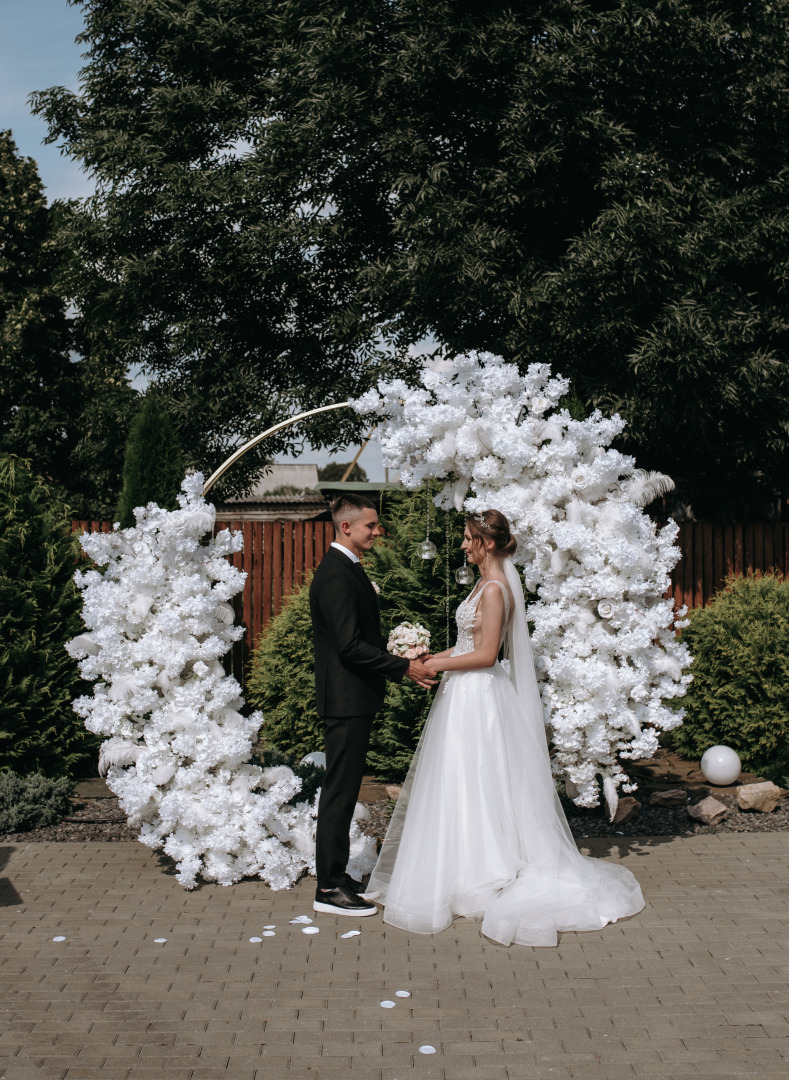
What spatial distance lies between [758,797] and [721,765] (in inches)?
19.1

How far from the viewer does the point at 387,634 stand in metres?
8.23

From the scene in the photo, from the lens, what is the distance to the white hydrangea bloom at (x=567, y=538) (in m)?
5.89

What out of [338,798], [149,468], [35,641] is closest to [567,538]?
[338,798]

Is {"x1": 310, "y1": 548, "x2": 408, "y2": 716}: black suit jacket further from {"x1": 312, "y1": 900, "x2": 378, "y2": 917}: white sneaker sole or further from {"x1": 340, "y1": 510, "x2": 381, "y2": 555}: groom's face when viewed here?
{"x1": 312, "y1": 900, "x2": 378, "y2": 917}: white sneaker sole

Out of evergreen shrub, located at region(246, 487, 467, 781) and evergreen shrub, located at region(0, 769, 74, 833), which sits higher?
evergreen shrub, located at region(246, 487, 467, 781)

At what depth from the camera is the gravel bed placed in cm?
691

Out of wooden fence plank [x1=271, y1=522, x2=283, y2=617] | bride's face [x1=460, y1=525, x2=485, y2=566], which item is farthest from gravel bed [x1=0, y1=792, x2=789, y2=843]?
wooden fence plank [x1=271, y1=522, x2=283, y2=617]

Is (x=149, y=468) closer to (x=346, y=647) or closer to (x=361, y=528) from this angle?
(x=361, y=528)

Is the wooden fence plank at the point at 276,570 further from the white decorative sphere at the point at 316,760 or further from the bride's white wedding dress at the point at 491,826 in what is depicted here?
the bride's white wedding dress at the point at 491,826

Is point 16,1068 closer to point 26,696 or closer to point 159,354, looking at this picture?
point 26,696

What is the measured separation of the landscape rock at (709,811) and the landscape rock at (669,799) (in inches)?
11.2

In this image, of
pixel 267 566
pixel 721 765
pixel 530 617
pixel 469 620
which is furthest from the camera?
pixel 267 566

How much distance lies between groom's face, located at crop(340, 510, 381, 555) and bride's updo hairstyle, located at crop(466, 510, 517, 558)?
1.86 ft

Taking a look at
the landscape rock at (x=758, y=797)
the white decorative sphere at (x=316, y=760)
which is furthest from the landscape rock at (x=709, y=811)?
the white decorative sphere at (x=316, y=760)
